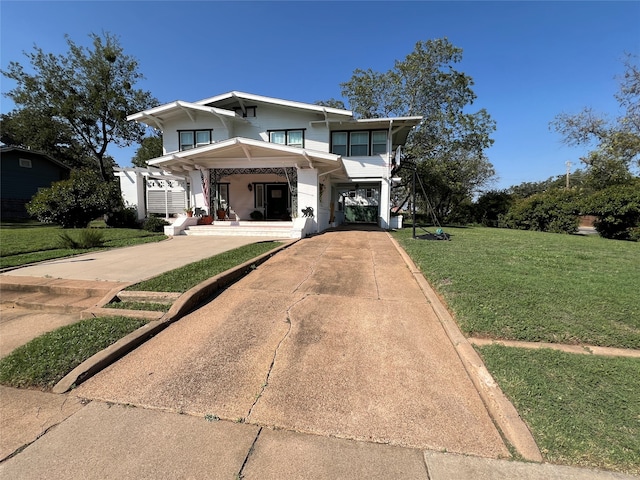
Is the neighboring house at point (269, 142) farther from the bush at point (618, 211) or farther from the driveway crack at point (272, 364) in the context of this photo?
the bush at point (618, 211)

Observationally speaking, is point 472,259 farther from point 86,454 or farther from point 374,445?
point 86,454

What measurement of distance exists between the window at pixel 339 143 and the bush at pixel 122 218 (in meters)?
11.9

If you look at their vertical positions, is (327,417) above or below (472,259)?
below

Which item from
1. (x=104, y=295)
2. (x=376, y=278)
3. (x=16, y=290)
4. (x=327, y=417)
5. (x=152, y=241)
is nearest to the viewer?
(x=327, y=417)

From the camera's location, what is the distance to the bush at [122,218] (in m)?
15.5

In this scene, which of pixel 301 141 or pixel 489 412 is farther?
pixel 301 141

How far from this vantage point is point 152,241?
414 inches

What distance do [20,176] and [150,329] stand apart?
27.8 m

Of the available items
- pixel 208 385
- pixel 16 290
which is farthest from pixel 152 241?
pixel 208 385

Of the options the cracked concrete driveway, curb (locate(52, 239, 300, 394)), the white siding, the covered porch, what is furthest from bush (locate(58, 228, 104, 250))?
the white siding

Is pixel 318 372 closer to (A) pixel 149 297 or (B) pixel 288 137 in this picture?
(A) pixel 149 297

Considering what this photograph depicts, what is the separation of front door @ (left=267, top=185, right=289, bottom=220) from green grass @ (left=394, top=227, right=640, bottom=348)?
11045 millimetres

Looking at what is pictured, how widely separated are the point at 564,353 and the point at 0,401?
5.01 m

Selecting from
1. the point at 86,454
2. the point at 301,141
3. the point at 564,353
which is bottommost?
the point at 86,454
